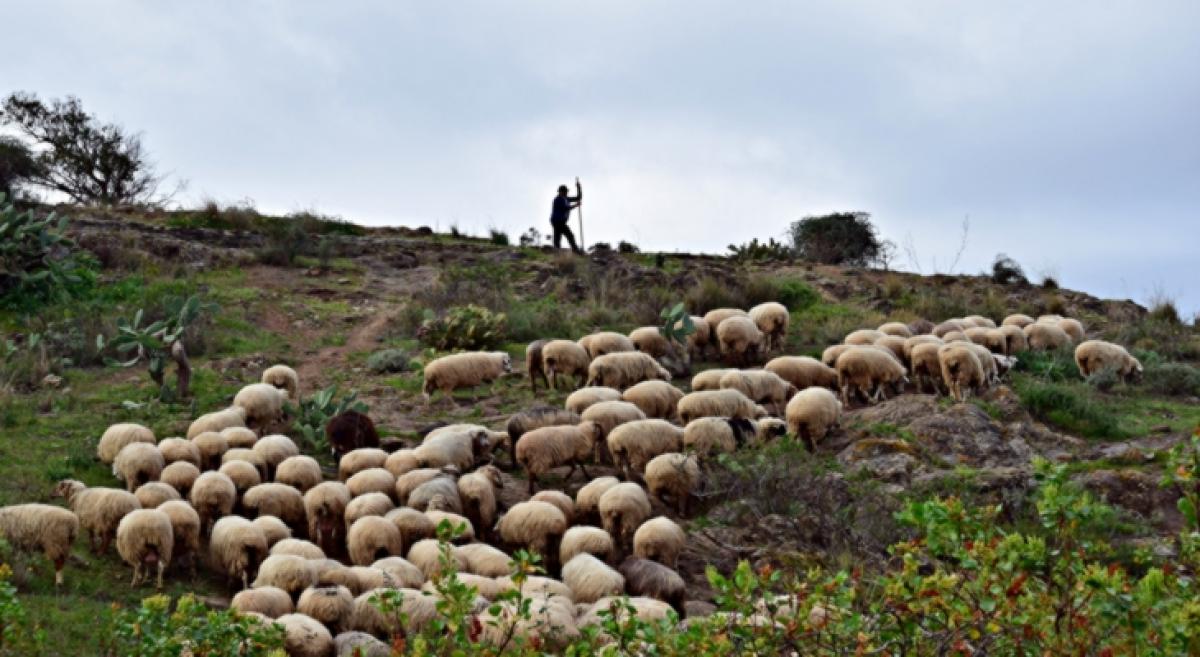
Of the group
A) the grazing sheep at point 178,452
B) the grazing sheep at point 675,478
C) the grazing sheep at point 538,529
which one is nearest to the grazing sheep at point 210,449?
the grazing sheep at point 178,452

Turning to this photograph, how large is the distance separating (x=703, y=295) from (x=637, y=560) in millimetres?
12541

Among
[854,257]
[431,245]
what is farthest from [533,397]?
[854,257]

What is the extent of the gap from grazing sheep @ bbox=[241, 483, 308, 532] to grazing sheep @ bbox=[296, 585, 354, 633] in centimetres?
234

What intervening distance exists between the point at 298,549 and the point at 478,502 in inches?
77.4

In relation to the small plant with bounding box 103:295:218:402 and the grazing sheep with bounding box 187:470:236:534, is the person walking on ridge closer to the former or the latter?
the small plant with bounding box 103:295:218:402

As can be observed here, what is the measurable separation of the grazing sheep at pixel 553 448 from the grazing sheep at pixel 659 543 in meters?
2.16

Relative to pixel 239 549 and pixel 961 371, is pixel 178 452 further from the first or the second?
pixel 961 371

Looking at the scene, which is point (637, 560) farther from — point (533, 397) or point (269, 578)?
point (533, 397)

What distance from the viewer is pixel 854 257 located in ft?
111

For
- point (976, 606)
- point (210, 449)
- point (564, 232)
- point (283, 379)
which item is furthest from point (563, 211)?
point (976, 606)

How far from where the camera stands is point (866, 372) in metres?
14.9

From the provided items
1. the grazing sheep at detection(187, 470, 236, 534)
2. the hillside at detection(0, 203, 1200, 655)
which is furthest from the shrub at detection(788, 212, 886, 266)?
the grazing sheep at detection(187, 470, 236, 534)

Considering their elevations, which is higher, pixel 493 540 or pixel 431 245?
pixel 431 245

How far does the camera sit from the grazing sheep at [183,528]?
9.98m
